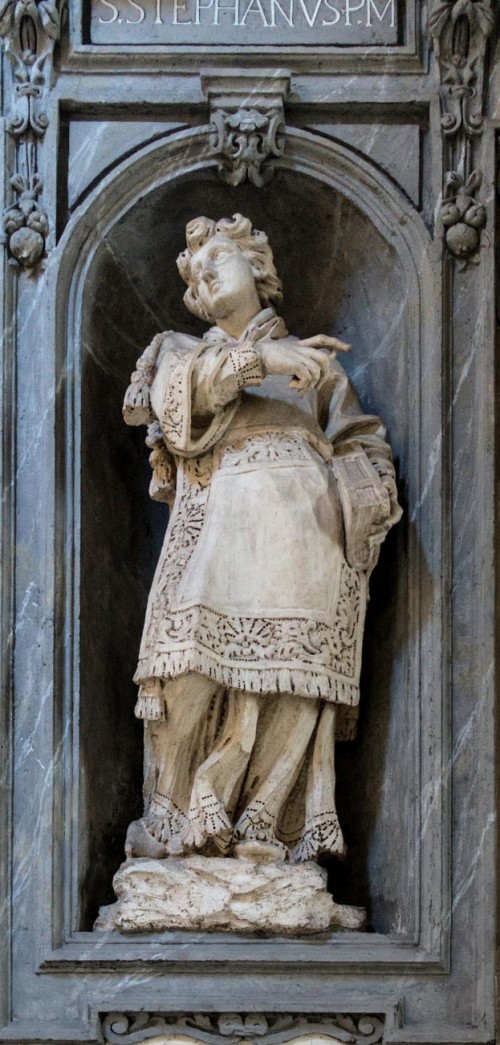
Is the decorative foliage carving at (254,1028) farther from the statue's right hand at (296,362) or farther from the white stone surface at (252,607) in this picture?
the statue's right hand at (296,362)

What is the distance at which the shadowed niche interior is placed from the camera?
10.5 metres

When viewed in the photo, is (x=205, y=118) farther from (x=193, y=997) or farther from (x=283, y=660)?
(x=193, y=997)

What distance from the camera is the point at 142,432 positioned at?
1127 centimetres

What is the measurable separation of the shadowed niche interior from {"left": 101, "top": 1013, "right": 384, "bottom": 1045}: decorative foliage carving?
50 centimetres

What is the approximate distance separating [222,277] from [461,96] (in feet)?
3.81

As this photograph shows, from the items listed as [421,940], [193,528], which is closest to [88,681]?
[193,528]

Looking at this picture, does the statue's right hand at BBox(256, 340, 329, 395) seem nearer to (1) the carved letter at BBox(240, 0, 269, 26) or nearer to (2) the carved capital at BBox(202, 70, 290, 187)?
(2) the carved capital at BBox(202, 70, 290, 187)

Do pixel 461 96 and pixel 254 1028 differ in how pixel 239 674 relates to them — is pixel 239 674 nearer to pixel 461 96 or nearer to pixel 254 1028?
pixel 254 1028

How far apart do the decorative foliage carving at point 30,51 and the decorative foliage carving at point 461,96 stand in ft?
4.73

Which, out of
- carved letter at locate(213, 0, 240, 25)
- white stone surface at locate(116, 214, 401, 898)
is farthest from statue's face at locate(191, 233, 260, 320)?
carved letter at locate(213, 0, 240, 25)

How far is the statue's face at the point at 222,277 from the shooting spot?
10633mm

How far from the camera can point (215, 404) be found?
34.0 feet

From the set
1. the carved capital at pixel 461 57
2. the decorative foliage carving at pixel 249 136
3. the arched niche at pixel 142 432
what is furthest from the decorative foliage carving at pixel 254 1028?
the carved capital at pixel 461 57

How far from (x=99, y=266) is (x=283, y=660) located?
181cm
